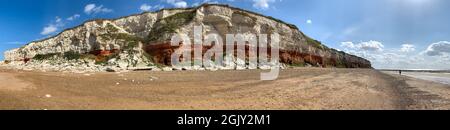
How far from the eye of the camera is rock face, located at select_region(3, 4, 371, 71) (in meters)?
40.4

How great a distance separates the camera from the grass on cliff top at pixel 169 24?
44438 mm

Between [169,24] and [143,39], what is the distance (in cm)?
418

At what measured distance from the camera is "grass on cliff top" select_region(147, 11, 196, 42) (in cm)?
4444

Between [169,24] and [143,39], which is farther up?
[169,24]

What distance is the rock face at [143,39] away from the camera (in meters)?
40.4

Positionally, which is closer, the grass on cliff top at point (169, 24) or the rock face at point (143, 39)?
the rock face at point (143, 39)

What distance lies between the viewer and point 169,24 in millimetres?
46938

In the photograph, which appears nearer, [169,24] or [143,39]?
[169,24]

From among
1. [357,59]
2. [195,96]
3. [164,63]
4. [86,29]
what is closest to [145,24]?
[86,29]

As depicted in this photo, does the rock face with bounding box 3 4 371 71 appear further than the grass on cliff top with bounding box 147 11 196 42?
No

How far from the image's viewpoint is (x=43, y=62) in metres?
44.2
